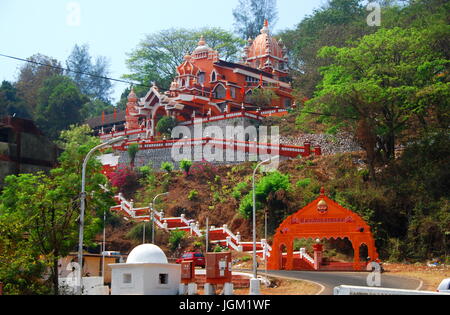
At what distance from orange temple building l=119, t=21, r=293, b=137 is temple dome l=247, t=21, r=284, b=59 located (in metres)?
0.13

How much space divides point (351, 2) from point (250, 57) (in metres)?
17.7

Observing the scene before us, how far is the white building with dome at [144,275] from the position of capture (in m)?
25.9

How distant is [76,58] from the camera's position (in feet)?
415

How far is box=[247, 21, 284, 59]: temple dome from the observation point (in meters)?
83.4

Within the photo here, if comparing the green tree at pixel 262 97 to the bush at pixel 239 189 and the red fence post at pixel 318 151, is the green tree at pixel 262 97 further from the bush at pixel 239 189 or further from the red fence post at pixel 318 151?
the bush at pixel 239 189

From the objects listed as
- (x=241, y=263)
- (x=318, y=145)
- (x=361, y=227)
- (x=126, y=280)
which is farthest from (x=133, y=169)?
(x=126, y=280)

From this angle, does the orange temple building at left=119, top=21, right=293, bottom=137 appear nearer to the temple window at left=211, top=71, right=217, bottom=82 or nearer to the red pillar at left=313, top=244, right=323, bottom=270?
the temple window at left=211, top=71, right=217, bottom=82

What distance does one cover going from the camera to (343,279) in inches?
1244

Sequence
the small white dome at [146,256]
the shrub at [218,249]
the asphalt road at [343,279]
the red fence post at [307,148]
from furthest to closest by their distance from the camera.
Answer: the red fence post at [307,148]
the shrub at [218,249]
the asphalt road at [343,279]
the small white dome at [146,256]

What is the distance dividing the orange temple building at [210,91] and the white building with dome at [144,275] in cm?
4039

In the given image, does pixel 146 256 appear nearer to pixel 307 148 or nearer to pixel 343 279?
pixel 343 279

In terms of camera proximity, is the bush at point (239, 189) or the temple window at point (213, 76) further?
the temple window at point (213, 76)

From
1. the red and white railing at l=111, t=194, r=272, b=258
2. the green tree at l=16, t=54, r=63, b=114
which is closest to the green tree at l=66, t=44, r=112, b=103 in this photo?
the green tree at l=16, t=54, r=63, b=114

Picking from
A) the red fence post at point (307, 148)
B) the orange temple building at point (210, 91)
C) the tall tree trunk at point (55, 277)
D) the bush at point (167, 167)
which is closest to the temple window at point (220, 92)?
the orange temple building at point (210, 91)
